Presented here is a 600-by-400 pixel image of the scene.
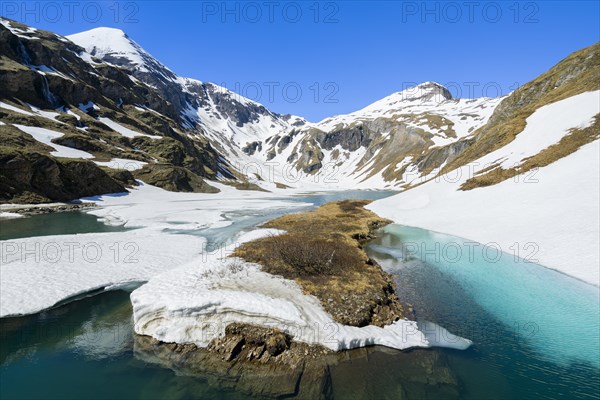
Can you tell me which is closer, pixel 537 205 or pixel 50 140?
pixel 537 205

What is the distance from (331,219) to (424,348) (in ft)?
97.1

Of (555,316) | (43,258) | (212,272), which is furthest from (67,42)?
(555,316)

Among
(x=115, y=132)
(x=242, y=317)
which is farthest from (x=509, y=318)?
(x=115, y=132)

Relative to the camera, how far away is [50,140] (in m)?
85.1

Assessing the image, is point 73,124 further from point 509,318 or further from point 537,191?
point 509,318

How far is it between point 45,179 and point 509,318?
79.3 metres

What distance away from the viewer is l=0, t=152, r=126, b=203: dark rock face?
5388cm

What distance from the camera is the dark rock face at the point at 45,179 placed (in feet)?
177

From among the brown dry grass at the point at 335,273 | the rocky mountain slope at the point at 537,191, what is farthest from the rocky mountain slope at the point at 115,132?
the brown dry grass at the point at 335,273

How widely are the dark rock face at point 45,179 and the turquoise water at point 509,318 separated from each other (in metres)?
66.2

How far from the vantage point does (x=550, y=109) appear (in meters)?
53.7

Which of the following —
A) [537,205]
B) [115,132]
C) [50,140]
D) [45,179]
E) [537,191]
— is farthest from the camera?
[115,132]

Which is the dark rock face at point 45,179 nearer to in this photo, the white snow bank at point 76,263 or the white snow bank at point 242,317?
the white snow bank at point 76,263

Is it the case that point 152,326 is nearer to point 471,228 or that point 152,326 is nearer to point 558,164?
point 471,228
